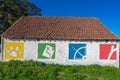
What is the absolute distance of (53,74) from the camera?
554 inches

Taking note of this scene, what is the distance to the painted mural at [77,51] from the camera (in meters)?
18.8

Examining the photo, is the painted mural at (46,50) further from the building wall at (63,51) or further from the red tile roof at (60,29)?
the red tile roof at (60,29)

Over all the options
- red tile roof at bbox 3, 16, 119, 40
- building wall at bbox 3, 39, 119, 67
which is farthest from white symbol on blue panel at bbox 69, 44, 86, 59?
red tile roof at bbox 3, 16, 119, 40

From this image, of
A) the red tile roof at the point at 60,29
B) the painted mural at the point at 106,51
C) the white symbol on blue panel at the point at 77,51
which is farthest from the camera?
the red tile roof at the point at 60,29

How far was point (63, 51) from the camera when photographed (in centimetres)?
1888

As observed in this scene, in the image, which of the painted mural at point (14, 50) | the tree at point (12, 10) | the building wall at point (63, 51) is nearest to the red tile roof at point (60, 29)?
the building wall at point (63, 51)

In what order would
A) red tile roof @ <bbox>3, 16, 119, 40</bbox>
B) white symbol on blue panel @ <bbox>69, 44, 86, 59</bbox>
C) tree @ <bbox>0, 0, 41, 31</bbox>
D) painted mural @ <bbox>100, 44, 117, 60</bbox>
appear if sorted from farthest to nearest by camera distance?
tree @ <bbox>0, 0, 41, 31</bbox> < red tile roof @ <bbox>3, 16, 119, 40</bbox> < painted mural @ <bbox>100, 44, 117, 60</bbox> < white symbol on blue panel @ <bbox>69, 44, 86, 59</bbox>

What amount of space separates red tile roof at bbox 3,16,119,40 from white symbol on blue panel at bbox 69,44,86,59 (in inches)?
27.3

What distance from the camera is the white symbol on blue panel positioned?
1880 centimetres

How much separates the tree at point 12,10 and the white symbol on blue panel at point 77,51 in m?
11.3

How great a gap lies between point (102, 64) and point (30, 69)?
6.81 m

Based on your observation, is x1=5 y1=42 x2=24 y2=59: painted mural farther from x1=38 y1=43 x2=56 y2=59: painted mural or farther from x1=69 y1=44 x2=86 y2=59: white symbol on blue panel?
x1=69 y1=44 x2=86 y2=59: white symbol on blue panel

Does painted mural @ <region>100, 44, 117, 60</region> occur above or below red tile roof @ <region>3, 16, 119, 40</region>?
below

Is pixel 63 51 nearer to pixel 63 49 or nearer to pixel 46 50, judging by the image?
pixel 63 49
